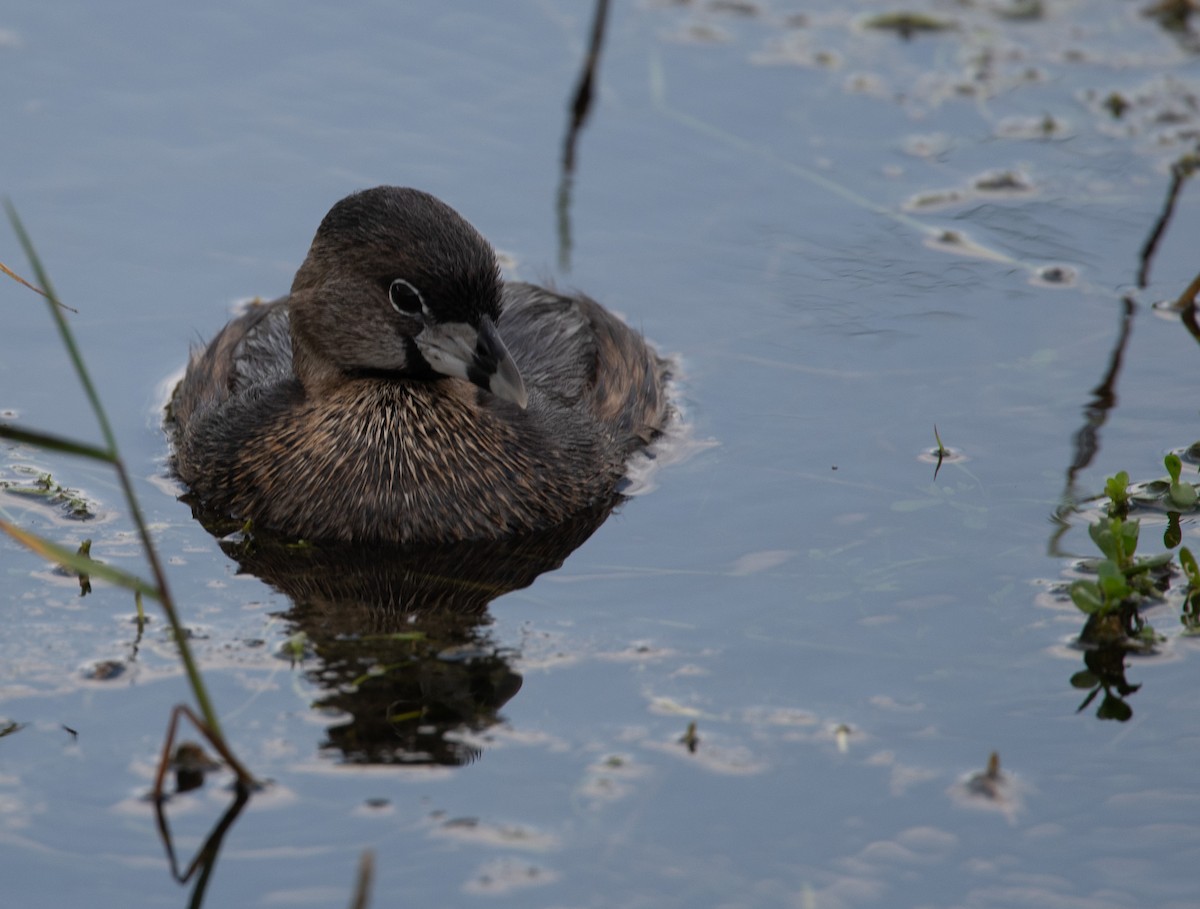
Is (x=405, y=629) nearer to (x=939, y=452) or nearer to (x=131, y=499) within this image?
(x=131, y=499)

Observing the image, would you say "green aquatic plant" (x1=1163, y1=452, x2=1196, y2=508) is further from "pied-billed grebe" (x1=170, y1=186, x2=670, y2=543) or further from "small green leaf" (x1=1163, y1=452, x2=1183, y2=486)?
"pied-billed grebe" (x1=170, y1=186, x2=670, y2=543)

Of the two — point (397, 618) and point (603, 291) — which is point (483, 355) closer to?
point (397, 618)

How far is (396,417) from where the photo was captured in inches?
292

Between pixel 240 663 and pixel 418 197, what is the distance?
2001mm

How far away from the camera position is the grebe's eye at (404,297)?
7.18m

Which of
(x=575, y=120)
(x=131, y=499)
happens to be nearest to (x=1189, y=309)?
(x=575, y=120)

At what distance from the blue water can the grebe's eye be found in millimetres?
1188

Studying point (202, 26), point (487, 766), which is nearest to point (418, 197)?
point (487, 766)

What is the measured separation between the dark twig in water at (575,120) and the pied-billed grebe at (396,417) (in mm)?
1947

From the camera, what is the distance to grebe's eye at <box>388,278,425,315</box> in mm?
7184

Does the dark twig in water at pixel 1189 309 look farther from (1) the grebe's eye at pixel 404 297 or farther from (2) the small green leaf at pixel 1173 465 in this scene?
(1) the grebe's eye at pixel 404 297

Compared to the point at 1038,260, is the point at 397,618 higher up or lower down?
lower down

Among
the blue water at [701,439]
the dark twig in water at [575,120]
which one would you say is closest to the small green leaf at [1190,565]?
the blue water at [701,439]

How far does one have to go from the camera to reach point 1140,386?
27.8ft
